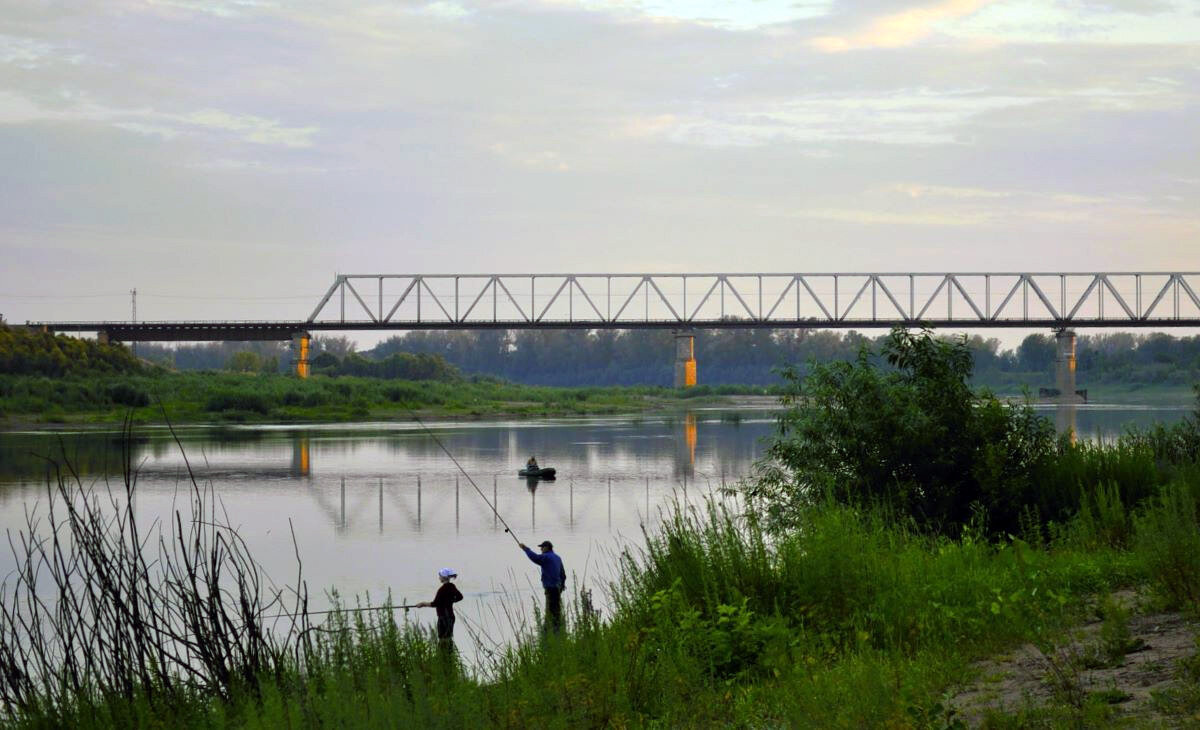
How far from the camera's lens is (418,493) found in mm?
36781

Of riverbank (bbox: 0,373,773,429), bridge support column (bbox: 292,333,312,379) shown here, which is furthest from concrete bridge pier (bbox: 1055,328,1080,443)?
bridge support column (bbox: 292,333,312,379)

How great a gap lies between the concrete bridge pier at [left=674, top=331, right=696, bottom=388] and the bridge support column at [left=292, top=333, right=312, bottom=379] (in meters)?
38.3

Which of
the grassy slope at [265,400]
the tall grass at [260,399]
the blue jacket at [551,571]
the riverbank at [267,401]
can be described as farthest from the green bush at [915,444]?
the grassy slope at [265,400]

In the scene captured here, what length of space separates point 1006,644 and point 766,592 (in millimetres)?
2483

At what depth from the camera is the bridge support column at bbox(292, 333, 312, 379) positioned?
128m

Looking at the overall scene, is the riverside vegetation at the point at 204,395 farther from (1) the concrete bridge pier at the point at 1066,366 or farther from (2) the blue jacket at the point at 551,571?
(2) the blue jacket at the point at 551,571

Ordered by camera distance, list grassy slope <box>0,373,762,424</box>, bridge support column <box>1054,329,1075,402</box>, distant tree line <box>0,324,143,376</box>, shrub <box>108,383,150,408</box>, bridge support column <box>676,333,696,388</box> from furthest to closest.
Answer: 1. bridge support column <box>676,333,696,388</box>
2. bridge support column <box>1054,329,1075,402</box>
3. distant tree line <box>0,324,143,376</box>
4. shrub <box>108,383,150,408</box>
5. grassy slope <box>0,373,762,424</box>

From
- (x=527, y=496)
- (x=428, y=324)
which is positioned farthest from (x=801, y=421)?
(x=428, y=324)

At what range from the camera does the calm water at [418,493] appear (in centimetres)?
2134

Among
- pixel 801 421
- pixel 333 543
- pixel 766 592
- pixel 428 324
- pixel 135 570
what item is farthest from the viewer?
pixel 428 324

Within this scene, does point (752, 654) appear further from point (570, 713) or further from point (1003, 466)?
point (1003, 466)

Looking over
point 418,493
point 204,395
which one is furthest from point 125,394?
point 418,493

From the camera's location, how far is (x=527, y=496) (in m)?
35.3

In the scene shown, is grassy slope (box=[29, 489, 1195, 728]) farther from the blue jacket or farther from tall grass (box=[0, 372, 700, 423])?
tall grass (box=[0, 372, 700, 423])
